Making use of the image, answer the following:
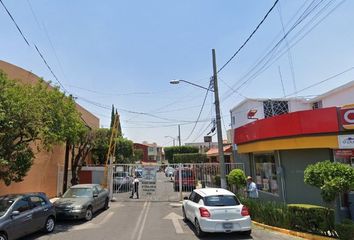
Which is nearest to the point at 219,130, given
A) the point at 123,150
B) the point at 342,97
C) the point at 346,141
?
the point at 346,141

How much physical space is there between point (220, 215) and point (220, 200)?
0.64 metres

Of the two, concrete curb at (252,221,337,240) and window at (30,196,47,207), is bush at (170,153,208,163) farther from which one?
window at (30,196,47,207)

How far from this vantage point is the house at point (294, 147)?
41.4ft

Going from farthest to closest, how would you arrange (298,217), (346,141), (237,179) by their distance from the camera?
(237,179) → (346,141) → (298,217)

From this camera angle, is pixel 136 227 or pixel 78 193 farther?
pixel 78 193

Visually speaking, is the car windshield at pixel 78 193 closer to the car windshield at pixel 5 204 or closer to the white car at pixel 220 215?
the car windshield at pixel 5 204

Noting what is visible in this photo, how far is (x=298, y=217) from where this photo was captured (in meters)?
11.1

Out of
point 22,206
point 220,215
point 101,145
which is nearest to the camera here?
point 220,215

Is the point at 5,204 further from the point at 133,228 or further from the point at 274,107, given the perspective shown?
the point at 274,107

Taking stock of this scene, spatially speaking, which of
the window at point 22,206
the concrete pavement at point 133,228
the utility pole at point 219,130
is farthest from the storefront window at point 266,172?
the window at point 22,206

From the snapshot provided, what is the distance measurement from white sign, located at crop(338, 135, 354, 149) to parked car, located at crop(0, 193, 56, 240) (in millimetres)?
11257

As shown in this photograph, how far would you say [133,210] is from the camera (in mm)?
17547

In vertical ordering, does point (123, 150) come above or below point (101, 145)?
above

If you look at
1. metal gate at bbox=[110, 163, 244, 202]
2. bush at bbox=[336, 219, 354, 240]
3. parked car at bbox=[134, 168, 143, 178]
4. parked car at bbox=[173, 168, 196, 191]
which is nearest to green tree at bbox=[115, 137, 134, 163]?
parked car at bbox=[134, 168, 143, 178]
